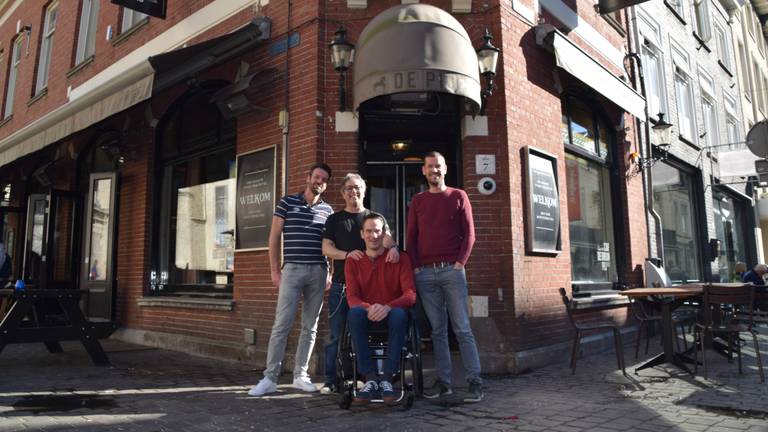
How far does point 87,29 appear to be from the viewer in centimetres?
1178

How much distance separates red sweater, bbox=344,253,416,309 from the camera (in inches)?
167

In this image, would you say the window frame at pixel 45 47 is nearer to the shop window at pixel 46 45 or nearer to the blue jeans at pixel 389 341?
the shop window at pixel 46 45

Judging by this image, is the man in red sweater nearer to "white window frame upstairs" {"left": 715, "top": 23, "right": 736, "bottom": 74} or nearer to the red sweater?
the red sweater

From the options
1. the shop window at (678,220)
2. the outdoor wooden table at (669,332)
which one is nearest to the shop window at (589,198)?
the outdoor wooden table at (669,332)

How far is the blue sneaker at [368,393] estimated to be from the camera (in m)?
3.93

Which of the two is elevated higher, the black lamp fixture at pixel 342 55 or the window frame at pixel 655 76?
the window frame at pixel 655 76

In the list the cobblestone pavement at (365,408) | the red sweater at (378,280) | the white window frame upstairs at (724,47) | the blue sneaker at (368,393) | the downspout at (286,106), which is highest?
the white window frame upstairs at (724,47)

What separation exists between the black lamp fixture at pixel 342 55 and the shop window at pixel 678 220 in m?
7.16

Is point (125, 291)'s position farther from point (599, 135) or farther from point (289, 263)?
point (599, 135)

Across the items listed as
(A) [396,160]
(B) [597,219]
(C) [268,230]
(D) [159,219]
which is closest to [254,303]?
(C) [268,230]

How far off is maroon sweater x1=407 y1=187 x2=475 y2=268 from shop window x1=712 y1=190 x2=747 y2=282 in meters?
11.5

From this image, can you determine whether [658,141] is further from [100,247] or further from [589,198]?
[100,247]

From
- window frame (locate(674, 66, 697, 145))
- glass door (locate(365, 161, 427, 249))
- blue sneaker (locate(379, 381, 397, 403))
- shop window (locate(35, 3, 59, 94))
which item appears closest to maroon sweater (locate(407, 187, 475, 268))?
blue sneaker (locate(379, 381, 397, 403))

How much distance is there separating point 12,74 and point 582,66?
51.7ft
